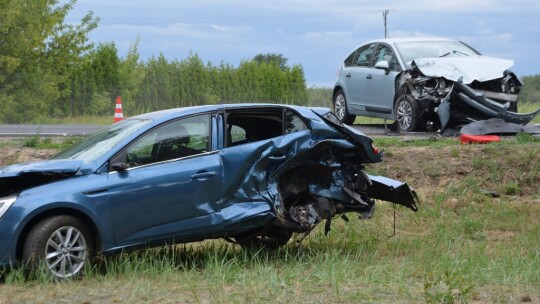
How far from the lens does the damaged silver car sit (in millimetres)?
17578

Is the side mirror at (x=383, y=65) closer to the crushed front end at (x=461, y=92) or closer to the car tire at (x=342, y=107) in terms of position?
the crushed front end at (x=461, y=92)

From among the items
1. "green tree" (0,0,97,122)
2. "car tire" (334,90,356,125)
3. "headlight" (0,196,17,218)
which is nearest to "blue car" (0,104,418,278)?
"headlight" (0,196,17,218)

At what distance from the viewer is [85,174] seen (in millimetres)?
9516

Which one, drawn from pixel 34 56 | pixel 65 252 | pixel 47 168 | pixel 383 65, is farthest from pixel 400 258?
pixel 34 56

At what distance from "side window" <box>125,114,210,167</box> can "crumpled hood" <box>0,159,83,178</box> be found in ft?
1.71

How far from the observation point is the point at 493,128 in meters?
17.2

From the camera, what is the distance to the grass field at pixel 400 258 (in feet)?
25.8

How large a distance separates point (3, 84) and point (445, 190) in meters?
30.2

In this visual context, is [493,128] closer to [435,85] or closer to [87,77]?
[435,85]

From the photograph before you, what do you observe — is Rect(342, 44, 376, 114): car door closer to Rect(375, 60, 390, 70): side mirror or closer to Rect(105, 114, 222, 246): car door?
Rect(375, 60, 390, 70): side mirror

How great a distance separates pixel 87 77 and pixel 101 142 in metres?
34.7

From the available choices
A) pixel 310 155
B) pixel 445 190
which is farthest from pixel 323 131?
pixel 445 190

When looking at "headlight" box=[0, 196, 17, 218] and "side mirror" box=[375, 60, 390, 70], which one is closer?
"headlight" box=[0, 196, 17, 218]

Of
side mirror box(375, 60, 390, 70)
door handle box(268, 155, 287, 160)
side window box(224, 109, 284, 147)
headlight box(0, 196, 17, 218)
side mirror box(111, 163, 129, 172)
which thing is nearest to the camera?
headlight box(0, 196, 17, 218)
